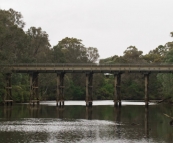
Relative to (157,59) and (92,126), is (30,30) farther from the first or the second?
(92,126)

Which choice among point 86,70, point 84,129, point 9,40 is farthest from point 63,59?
point 84,129

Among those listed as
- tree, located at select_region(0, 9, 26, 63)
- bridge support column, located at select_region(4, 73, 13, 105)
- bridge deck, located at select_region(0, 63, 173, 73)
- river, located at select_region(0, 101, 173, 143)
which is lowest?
river, located at select_region(0, 101, 173, 143)

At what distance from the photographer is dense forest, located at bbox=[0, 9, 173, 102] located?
8868cm

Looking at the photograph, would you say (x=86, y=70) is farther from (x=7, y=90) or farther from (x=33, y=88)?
(x=7, y=90)

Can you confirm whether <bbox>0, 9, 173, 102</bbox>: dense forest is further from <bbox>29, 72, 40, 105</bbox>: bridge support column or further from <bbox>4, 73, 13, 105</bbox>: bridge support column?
<bbox>29, 72, 40, 105</bbox>: bridge support column

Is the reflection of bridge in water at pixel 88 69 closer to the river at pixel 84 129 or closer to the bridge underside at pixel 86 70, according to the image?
the bridge underside at pixel 86 70

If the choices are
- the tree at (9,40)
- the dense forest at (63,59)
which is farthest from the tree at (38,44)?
the tree at (9,40)

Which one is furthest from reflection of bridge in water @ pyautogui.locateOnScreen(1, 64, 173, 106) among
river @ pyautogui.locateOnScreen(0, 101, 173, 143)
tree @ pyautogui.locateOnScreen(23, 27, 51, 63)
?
tree @ pyautogui.locateOnScreen(23, 27, 51, 63)

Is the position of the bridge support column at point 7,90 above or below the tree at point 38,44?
below

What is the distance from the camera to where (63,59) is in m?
118

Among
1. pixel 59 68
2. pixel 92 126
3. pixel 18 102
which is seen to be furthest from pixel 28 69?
pixel 92 126

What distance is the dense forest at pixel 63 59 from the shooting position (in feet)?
291

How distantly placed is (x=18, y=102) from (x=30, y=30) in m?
30.0

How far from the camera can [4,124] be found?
4847 centimetres
